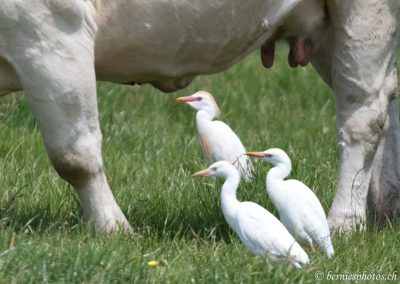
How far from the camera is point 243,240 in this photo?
19.9ft

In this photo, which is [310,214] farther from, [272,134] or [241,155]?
[272,134]

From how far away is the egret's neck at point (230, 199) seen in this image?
20.8ft

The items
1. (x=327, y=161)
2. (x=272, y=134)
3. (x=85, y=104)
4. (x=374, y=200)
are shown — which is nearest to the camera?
(x=85, y=104)

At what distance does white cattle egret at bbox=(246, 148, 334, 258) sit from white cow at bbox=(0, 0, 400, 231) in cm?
51

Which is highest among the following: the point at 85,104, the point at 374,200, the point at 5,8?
the point at 5,8

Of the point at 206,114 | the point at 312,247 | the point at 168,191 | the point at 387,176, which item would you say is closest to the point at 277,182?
the point at 312,247

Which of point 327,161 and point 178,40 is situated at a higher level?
point 178,40

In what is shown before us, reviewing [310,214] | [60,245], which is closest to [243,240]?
[310,214]

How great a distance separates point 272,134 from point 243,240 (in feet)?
11.1

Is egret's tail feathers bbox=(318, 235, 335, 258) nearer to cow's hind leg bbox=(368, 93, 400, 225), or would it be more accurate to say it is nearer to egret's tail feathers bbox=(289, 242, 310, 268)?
egret's tail feathers bbox=(289, 242, 310, 268)

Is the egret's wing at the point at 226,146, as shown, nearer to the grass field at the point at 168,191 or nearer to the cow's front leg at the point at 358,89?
the grass field at the point at 168,191

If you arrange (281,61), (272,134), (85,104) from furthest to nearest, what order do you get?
(281,61), (272,134), (85,104)

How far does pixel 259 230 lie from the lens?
19.7 ft

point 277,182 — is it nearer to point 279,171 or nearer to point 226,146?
point 279,171
